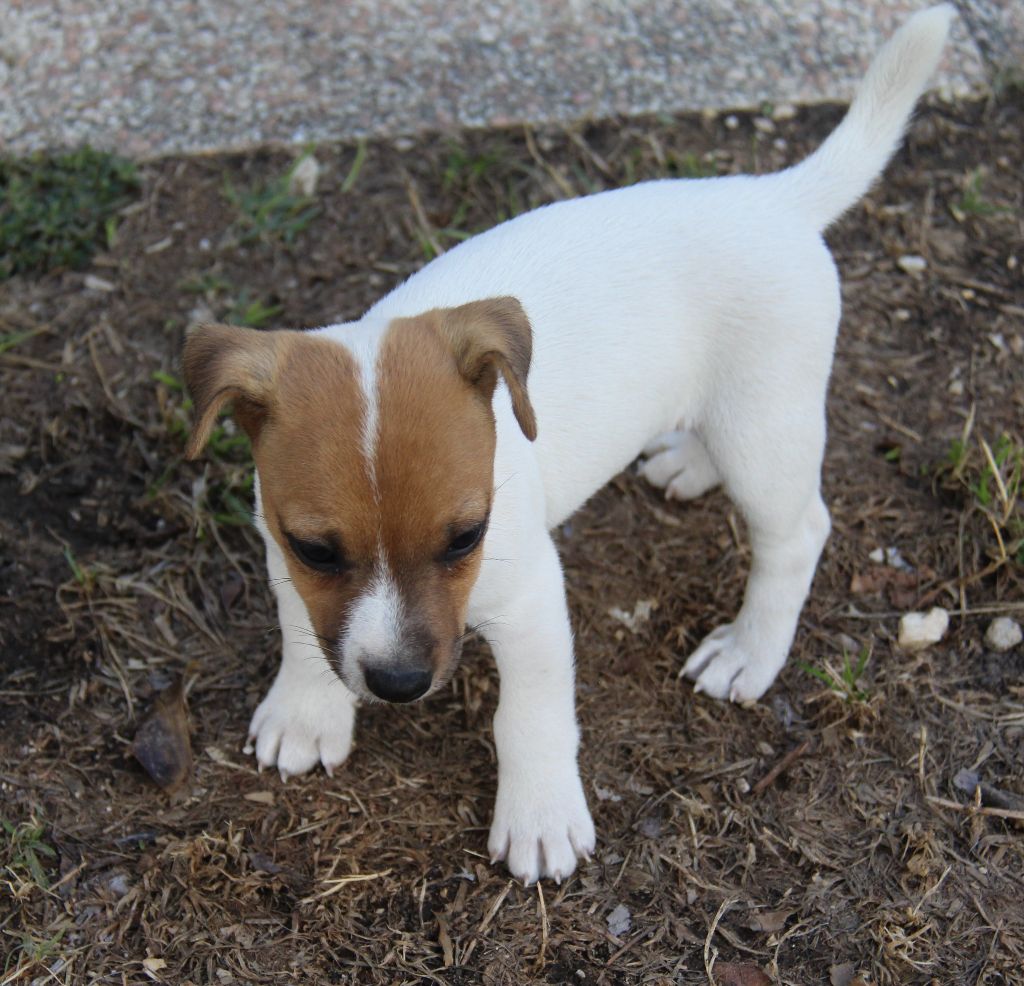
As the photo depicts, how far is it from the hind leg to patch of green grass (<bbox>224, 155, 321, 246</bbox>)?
104 inches

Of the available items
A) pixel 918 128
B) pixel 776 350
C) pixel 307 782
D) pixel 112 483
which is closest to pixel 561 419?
pixel 776 350

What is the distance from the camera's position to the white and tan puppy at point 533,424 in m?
3.19

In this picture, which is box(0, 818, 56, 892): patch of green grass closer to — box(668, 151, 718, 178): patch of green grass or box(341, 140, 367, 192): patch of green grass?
box(341, 140, 367, 192): patch of green grass

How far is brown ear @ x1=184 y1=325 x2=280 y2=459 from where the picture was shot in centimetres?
324

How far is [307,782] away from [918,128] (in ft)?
15.3

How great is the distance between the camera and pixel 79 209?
235 inches

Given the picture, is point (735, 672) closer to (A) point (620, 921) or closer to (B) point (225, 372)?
(A) point (620, 921)

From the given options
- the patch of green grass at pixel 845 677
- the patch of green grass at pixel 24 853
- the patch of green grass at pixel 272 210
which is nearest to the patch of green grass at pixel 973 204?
the patch of green grass at pixel 845 677

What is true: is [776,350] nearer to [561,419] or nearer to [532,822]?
[561,419]

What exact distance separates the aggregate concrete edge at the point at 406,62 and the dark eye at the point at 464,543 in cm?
369

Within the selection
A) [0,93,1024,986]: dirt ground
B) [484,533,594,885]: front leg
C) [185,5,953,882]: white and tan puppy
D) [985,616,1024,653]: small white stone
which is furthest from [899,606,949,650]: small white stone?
[484,533,594,885]: front leg

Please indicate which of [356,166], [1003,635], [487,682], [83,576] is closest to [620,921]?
[487,682]

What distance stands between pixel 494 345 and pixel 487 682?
5.68 feet

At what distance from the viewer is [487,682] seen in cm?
463
